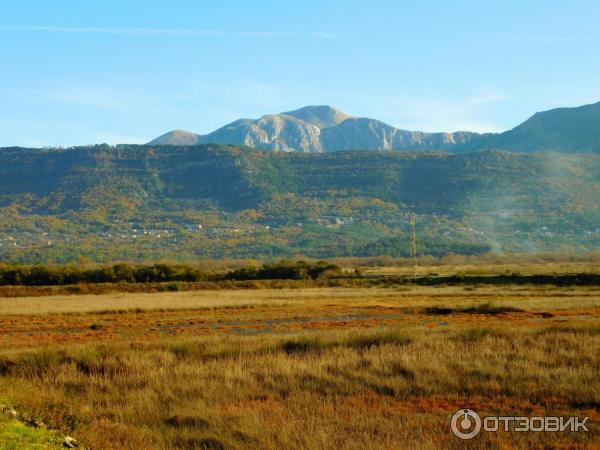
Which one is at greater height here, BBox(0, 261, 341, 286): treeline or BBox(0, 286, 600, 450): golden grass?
BBox(0, 286, 600, 450): golden grass

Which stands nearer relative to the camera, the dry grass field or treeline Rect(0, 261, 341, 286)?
the dry grass field

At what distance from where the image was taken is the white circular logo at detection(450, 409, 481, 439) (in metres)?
13.4

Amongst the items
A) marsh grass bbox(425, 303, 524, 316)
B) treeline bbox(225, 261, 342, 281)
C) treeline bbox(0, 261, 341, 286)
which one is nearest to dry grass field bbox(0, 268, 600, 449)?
marsh grass bbox(425, 303, 524, 316)

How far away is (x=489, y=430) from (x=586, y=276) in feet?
227

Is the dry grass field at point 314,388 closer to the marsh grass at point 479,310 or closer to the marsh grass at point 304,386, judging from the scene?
the marsh grass at point 304,386

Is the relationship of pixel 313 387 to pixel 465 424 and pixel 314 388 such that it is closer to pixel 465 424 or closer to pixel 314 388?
pixel 314 388

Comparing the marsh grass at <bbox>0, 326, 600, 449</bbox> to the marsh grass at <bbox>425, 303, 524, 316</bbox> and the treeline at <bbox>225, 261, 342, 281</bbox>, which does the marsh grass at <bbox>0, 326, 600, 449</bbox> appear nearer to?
the marsh grass at <bbox>425, 303, 524, 316</bbox>

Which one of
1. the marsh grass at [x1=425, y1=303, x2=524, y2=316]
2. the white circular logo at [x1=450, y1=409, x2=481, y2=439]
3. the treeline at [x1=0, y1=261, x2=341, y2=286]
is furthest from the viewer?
the treeline at [x1=0, y1=261, x2=341, y2=286]

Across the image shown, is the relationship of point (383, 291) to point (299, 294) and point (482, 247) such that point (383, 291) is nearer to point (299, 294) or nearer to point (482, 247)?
point (299, 294)

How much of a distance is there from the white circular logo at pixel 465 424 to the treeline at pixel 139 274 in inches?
3008

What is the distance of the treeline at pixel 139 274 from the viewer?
282 feet

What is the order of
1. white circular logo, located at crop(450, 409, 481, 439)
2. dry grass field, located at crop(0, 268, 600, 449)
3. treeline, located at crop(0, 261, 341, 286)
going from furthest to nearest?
treeline, located at crop(0, 261, 341, 286) < dry grass field, located at crop(0, 268, 600, 449) < white circular logo, located at crop(450, 409, 481, 439)

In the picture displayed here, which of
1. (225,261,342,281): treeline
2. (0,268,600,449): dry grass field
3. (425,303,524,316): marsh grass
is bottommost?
(225,261,342,281): treeline

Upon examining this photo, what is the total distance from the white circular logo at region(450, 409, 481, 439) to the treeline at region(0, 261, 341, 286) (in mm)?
76396
